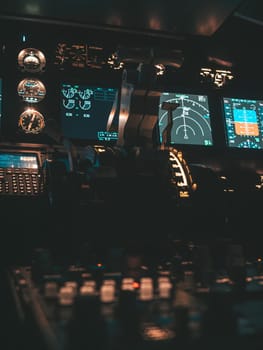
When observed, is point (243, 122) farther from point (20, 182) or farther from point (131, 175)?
point (131, 175)

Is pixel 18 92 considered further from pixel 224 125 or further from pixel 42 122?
pixel 224 125

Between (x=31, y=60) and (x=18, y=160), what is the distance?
0.74m

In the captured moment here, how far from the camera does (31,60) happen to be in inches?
105

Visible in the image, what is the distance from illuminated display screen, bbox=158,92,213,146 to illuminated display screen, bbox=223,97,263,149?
14 centimetres

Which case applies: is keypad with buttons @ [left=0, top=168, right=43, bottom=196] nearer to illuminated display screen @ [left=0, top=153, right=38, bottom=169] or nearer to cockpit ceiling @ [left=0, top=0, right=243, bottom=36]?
illuminated display screen @ [left=0, top=153, right=38, bottom=169]

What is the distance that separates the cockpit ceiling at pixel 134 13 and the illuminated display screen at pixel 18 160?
92cm

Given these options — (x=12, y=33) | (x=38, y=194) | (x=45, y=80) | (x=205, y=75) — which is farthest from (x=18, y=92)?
(x=205, y=75)

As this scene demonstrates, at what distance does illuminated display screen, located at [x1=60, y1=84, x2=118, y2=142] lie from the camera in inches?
103

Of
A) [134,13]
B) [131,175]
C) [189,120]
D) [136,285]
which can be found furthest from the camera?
[189,120]

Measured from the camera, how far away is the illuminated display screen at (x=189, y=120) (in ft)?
9.08

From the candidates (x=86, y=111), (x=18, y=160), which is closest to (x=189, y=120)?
(x=86, y=111)

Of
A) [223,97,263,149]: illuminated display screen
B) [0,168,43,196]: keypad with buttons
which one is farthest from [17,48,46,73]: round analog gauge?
[223,97,263,149]: illuminated display screen

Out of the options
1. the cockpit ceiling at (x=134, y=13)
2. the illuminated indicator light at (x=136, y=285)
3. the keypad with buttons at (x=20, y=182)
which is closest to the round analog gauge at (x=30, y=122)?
the keypad with buttons at (x=20, y=182)

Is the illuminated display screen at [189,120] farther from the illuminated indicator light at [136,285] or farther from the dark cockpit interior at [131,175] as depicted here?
the illuminated indicator light at [136,285]
